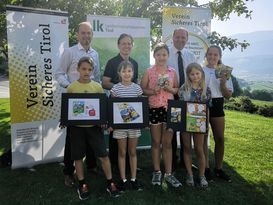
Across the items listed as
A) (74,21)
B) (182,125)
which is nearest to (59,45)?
(74,21)

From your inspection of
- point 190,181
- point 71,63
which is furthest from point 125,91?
point 190,181

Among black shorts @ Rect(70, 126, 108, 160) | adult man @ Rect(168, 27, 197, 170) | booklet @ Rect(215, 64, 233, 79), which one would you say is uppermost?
adult man @ Rect(168, 27, 197, 170)

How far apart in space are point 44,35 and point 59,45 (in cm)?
31

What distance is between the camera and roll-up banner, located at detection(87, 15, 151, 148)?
6.18 meters

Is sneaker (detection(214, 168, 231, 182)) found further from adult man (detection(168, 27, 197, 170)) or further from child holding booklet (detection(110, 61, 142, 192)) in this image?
child holding booklet (detection(110, 61, 142, 192))

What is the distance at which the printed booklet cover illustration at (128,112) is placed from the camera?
4.24m

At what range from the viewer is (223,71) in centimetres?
443

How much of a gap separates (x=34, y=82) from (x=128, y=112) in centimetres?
202

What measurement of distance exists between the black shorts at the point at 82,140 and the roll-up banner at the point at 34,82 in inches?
60.5

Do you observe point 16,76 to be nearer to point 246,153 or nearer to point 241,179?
point 241,179

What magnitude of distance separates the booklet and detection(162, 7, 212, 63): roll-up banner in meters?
2.30

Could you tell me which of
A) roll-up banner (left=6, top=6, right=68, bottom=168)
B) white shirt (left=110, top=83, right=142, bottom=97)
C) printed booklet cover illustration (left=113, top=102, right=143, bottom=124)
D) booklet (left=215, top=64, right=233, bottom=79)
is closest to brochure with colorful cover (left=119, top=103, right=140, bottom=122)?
printed booklet cover illustration (left=113, top=102, right=143, bottom=124)

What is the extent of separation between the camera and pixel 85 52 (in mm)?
4766

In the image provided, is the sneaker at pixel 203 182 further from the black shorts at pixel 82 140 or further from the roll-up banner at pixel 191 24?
the roll-up banner at pixel 191 24
